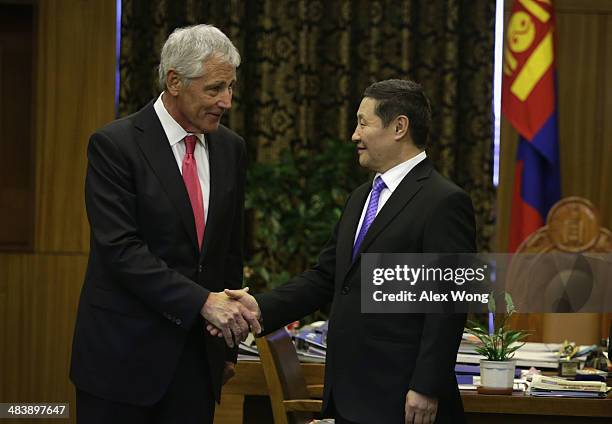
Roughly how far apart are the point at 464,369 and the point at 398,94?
1090 mm

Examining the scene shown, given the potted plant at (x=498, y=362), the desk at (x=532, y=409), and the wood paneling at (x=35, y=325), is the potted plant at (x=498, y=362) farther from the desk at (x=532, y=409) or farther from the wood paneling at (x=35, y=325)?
the wood paneling at (x=35, y=325)

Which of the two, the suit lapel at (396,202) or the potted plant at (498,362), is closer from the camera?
the suit lapel at (396,202)

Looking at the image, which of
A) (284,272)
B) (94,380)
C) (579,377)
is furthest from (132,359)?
(284,272)

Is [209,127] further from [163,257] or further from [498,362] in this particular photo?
[498,362]

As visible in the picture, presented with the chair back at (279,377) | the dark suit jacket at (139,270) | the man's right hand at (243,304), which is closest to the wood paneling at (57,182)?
the chair back at (279,377)

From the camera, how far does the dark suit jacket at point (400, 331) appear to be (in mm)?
2561

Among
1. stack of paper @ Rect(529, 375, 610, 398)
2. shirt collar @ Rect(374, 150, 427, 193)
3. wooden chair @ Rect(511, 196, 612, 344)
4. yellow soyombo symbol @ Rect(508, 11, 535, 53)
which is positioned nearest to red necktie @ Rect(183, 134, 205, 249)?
shirt collar @ Rect(374, 150, 427, 193)

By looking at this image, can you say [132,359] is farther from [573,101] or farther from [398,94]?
[573,101]

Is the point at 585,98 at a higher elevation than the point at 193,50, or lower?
higher

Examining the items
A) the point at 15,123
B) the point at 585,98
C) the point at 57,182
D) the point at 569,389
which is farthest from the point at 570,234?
the point at 15,123

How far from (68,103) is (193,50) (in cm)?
Result: 396

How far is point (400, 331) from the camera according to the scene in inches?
103

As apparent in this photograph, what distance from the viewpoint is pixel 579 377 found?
130 inches

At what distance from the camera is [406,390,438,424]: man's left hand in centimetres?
254
